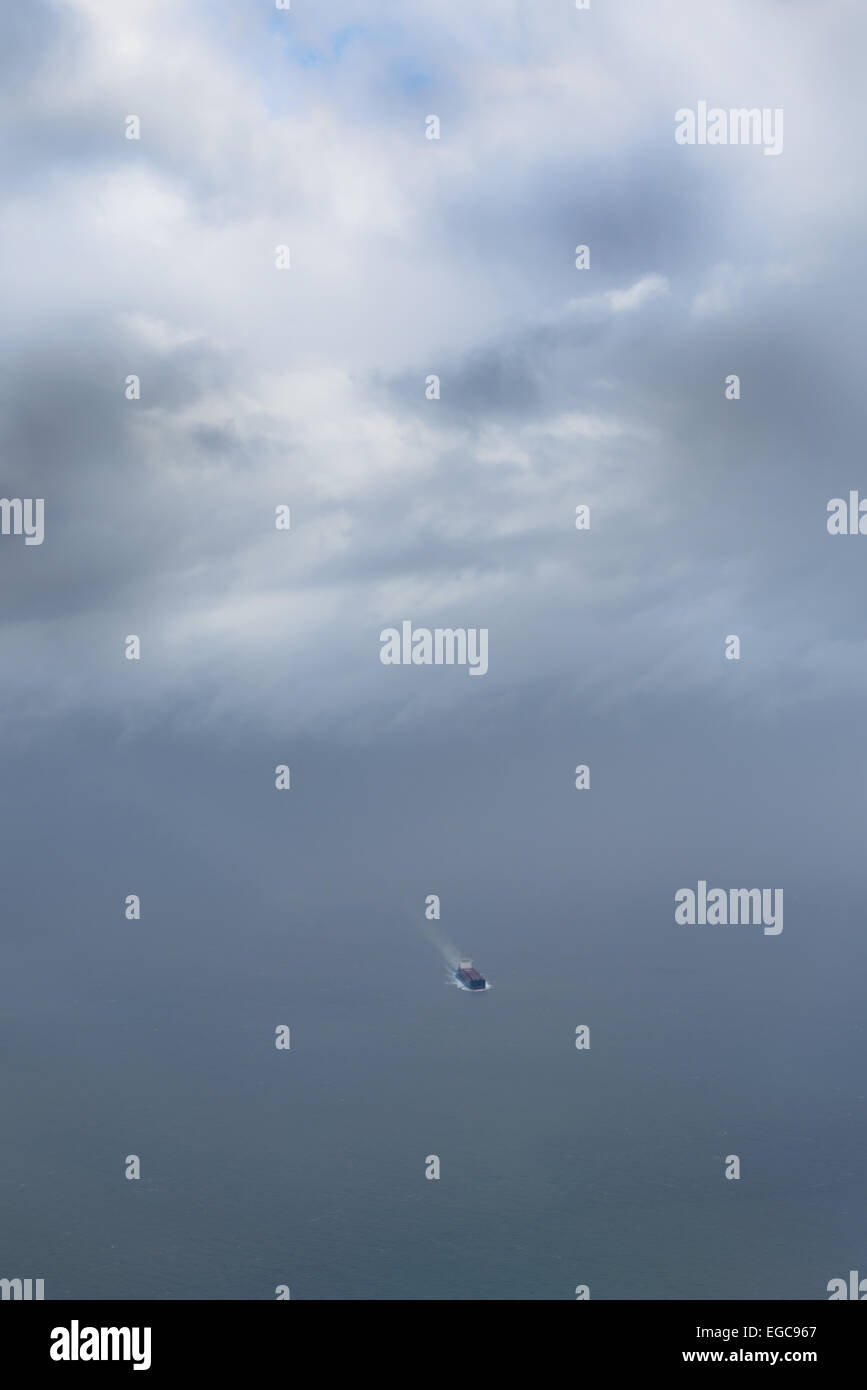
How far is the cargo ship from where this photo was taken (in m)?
127

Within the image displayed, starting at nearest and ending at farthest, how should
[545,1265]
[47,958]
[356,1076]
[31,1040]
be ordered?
[545,1265], [356,1076], [31,1040], [47,958]

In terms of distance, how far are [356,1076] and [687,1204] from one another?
33.4 metres

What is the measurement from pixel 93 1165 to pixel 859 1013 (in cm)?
7074

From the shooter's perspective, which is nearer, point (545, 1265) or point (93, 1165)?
point (545, 1265)

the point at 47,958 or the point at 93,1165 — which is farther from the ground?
the point at 47,958

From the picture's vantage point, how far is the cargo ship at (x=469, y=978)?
126750mm

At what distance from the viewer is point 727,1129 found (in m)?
93.8

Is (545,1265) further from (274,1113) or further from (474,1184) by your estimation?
(274,1113)

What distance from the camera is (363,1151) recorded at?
92.4m

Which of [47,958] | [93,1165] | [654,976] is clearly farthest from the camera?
[47,958]

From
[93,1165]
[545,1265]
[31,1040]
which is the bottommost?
[545,1265]

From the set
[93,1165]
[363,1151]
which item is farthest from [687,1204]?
[93,1165]

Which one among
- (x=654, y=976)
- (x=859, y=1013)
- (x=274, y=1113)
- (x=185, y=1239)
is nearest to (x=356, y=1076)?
(x=274, y=1113)

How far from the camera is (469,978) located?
127 metres
